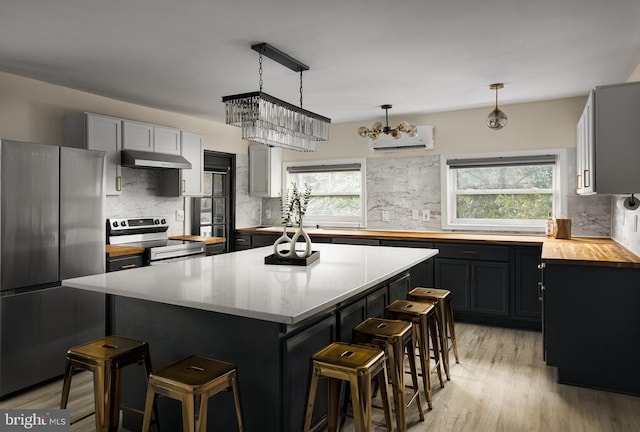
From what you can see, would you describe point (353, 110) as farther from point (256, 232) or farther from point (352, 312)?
point (352, 312)

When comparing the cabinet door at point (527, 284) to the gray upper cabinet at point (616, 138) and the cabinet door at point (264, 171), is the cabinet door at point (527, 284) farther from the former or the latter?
the cabinet door at point (264, 171)

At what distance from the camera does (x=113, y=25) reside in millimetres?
2711

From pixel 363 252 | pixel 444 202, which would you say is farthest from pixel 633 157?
pixel 444 202

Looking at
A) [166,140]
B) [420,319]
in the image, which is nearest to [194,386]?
[420,319]

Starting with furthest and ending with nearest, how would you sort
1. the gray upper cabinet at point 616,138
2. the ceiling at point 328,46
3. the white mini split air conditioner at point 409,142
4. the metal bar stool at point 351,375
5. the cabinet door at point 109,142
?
the white mini split air conditioner at point 409,142, the cabinet door at point 109,142, the gray upper cabinet at point 616,138, the ceiling at point 328,46, the metal bar stool at point 351,375

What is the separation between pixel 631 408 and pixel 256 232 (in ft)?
14.4

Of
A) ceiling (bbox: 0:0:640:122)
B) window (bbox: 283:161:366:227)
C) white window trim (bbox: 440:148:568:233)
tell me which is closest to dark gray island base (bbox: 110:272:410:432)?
ceiling (bbox: 0:0:640:122)

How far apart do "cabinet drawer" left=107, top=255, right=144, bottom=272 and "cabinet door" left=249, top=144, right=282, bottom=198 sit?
2.37 m

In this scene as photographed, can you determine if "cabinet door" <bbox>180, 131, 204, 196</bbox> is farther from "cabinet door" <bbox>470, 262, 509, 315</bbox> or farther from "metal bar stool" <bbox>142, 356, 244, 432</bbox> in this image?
"metal bar stool" <bbox>142, 356, 244, 432</bbox>

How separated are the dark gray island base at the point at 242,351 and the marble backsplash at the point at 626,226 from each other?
2.34 meters

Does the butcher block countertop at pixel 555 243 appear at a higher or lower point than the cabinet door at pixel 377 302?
higher

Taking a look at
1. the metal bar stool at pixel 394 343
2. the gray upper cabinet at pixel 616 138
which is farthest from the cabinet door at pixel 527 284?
the metal bar stool at pixel 394 343

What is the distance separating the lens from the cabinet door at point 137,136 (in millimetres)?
4406

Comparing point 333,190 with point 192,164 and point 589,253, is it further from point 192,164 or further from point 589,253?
point 589,253
